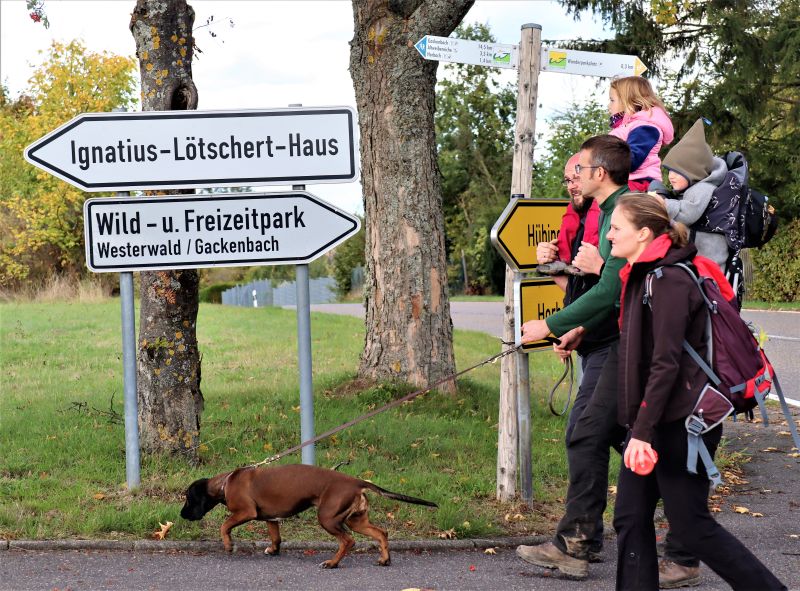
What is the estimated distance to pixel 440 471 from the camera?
7.06 metres

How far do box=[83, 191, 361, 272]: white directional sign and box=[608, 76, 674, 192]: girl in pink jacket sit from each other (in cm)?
175

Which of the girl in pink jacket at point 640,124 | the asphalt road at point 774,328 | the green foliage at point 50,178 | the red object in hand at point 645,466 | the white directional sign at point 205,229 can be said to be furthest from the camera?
the green foliage at point 50,178

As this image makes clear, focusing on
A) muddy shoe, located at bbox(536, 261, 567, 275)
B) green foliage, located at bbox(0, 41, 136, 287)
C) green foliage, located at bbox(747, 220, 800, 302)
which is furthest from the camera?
green foliage, located at bbox(0, 41, 136, 287)

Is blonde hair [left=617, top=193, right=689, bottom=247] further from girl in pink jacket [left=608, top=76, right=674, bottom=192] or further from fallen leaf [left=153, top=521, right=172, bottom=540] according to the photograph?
fallen leaf [left=153, top=521, right=172, bottom=540]

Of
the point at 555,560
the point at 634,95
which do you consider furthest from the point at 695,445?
the point at 634,95

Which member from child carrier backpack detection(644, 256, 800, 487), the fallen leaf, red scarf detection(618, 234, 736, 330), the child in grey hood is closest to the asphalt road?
the child in grey hood

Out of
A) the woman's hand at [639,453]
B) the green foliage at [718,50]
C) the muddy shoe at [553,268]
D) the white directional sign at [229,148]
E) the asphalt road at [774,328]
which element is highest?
the green foliage at [718,50]

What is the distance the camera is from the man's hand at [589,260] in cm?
486

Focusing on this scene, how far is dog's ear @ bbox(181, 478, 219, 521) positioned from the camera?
530 cm

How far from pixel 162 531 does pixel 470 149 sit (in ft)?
155

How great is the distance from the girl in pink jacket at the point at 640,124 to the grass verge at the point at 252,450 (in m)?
2.16

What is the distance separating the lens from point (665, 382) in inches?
147

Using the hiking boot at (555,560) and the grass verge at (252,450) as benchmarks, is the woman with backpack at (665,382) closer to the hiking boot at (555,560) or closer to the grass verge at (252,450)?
the hiking boot at (555,560)

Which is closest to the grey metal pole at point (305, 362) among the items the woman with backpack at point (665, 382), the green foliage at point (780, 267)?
the woman with backpack at point (665, 382)
